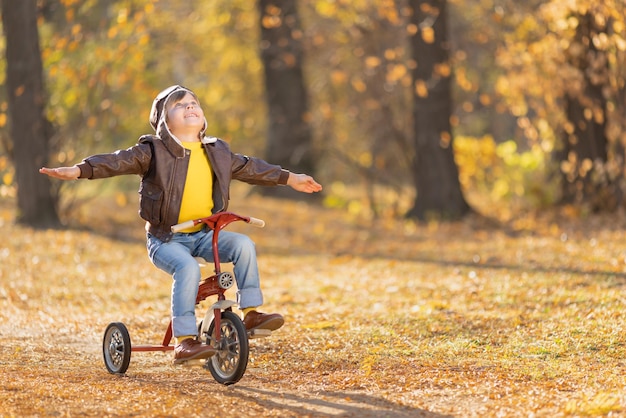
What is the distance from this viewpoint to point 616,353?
680 cm

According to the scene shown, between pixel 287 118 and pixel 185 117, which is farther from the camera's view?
pixel 287 118

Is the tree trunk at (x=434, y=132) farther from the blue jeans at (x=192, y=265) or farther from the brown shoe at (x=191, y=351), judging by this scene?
the brown shoe at (x=191, y=351)

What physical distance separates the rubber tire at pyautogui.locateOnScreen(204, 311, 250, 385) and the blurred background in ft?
22.9

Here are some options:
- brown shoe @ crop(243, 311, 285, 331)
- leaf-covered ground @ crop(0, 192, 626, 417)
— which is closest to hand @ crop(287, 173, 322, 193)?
brown shoe @ crop(243, 311, 285, 331)

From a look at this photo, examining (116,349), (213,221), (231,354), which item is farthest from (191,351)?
(116,349)

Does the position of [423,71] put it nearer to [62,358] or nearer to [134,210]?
[134,210]

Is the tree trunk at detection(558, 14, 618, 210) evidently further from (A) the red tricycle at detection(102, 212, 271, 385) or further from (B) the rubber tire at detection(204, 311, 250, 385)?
(B) the rubber tire at detection(204, 311, 250, 385)

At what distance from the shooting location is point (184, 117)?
6477mm

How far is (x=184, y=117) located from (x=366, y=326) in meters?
2.52

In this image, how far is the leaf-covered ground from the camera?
5.79 m

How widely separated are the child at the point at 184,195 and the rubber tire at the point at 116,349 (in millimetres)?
526

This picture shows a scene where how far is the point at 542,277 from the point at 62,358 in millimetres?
4795

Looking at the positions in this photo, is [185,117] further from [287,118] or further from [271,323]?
[287,118]

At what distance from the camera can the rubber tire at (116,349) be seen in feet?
21.7
